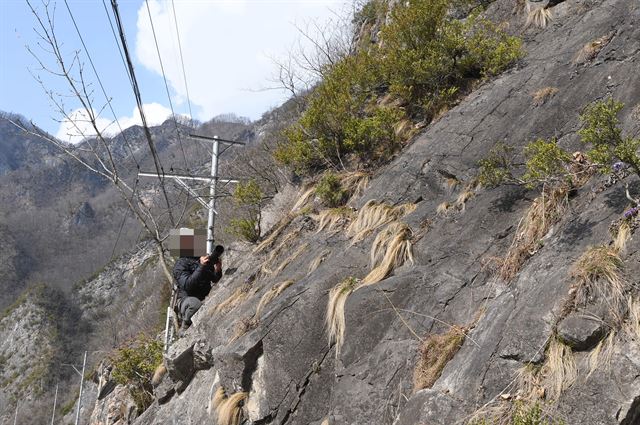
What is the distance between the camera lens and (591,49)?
7.27 metres

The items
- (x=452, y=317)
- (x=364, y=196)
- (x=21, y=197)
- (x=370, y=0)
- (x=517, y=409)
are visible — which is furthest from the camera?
(x=21, y=197)

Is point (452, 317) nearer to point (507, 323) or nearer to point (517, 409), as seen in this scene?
point (507, 323)

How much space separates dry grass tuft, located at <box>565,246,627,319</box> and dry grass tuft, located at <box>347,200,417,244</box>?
303 cm

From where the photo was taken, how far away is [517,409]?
3.58 meters

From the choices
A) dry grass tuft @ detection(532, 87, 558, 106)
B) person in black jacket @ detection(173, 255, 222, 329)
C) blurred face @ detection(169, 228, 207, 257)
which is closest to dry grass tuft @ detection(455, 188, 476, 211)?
dry grass tuft @ detection(532, 87, 558, 106)

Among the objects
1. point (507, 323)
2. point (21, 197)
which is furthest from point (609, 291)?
point (21, 197)

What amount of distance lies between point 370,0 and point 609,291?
14.5 metres

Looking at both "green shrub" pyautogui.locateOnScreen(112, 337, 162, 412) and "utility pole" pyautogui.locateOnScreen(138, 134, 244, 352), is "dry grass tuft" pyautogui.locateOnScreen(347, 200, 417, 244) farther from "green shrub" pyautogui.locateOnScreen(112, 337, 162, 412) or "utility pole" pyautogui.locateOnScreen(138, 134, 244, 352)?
"utility pole" pyautogui.locateOnScreen(138, 134, 244, 352)

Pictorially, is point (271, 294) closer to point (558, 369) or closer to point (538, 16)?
point (558, 369)

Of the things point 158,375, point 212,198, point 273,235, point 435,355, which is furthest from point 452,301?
point 212,198

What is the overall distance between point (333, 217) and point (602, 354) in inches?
191

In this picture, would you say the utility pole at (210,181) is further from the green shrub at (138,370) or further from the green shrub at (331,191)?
the green shrub at (331,191)

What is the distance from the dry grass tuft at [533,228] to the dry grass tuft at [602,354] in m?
1.35

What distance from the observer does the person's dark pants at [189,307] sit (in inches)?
361
